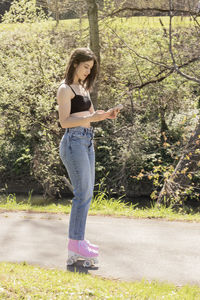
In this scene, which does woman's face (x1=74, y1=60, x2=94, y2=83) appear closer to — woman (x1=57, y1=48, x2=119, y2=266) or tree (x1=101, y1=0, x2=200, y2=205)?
woman (x1=57, y1=48, x2=119, y2=266)

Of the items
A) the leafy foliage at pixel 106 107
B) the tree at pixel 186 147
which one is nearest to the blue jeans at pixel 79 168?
the tree at pixel 186 147

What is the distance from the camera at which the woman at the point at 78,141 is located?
3537 millimetres

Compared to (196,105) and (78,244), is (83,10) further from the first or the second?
(78,244)

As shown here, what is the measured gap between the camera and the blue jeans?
3576mm

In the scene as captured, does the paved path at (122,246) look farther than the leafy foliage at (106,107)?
No

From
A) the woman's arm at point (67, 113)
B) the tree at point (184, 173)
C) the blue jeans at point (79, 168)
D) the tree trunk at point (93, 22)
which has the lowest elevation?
the tree at point (184, 173)

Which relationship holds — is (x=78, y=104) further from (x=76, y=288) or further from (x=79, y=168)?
(x=76, y=288)


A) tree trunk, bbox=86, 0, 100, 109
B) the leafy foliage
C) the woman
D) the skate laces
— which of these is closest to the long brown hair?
the woman

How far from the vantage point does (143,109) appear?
1188 cm

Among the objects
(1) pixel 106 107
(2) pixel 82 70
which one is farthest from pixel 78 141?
(1) pixel 106 107

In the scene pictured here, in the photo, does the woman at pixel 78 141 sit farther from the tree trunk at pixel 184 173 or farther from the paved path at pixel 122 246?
the tree trunk at pixel 184 173

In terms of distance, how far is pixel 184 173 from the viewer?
872 cm

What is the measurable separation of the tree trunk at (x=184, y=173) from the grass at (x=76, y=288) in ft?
17.4

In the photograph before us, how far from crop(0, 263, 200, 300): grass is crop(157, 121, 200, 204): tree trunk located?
17.4 ft
